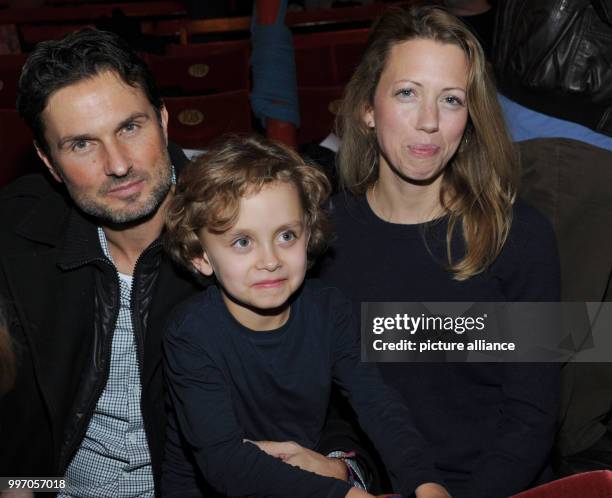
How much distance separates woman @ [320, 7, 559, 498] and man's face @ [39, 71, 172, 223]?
46 cm

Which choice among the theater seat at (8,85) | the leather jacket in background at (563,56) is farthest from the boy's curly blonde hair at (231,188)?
the theater seat at (8,85)

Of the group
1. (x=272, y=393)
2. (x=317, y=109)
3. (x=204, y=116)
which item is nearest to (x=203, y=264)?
(x=272, y=393)

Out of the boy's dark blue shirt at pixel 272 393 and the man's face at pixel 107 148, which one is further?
the man's face at pixel 107 148

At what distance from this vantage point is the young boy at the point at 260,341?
1409 millimetres

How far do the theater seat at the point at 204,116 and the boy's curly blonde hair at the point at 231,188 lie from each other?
6.49ft

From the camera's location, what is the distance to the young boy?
4.62ft

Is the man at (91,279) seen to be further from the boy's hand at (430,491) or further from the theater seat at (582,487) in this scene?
the theater seat at (582,487)

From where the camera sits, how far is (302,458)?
59.6 inches

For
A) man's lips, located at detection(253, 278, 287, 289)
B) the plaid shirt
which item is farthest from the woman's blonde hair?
the plaid shirt

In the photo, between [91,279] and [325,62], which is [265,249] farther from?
[325,62]

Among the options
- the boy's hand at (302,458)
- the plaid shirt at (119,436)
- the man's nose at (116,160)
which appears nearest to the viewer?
the boy's hand at (302,458)

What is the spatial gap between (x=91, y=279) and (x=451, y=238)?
2.76ft

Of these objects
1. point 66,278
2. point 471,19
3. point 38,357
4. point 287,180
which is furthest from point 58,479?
point 471,19

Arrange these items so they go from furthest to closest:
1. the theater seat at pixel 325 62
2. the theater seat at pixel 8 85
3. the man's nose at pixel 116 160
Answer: the theater seat at pixel 325 62, the theater seat at pixel 8 85, the man's nose at pixel 116 160
